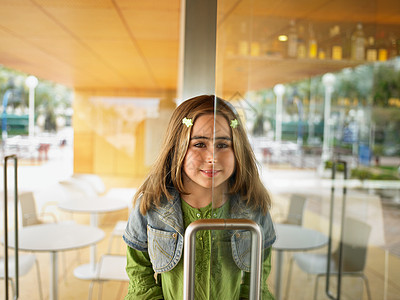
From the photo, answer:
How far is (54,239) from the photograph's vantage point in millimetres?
2682

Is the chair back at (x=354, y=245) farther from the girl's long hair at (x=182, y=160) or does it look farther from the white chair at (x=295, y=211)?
the girl's long hair at (x=182, y=160)

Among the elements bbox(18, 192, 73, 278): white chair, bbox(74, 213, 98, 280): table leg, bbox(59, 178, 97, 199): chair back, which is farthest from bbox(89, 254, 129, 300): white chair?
bbox(59, 178, 97, 199): chair back

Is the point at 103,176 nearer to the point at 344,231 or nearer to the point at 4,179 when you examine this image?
the point at 4,179

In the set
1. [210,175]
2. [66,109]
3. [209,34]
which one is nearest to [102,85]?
[66,109]

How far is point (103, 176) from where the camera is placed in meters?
4.70

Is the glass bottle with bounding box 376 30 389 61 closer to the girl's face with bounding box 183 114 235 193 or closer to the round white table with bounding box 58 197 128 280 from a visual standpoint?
the girl's face with bounding box 183 114 235 193

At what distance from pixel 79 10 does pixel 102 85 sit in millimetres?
2441

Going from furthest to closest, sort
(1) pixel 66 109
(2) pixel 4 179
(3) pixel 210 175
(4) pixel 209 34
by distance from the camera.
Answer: (1) pixel 66 109 < (2) pixel 4 179 < (4) pixel 209 34 < (3) pixel 210 175

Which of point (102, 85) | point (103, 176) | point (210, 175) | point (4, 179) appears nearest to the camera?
point (210, 175)

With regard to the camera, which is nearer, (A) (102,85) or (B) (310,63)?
(B) (310,63)

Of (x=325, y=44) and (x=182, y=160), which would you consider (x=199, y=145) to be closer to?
(x=182, y=160)

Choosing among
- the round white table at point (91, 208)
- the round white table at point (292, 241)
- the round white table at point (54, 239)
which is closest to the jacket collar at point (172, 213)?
the round white table at point (292, 241)

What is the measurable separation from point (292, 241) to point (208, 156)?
1.04 feet

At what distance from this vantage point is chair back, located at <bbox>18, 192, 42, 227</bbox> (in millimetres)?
2762
